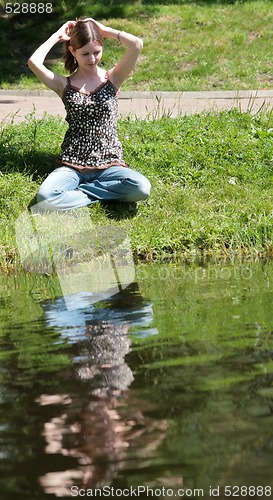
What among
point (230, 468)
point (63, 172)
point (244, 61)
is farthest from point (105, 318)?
point (244, 61)

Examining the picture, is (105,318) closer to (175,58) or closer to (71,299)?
(71,299)

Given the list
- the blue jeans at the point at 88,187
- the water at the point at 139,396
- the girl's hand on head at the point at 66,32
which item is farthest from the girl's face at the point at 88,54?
the water at the point at 139,396

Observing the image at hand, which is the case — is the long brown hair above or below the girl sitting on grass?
above

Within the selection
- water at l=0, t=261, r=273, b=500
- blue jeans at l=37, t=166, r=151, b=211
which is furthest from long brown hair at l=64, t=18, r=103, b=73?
water at l=0, t=261, r=273, b=500

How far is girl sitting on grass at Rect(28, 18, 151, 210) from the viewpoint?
791 cm

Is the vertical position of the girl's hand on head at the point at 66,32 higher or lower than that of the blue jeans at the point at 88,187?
higher

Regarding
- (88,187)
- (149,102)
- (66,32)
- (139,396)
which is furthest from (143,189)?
(149,102)

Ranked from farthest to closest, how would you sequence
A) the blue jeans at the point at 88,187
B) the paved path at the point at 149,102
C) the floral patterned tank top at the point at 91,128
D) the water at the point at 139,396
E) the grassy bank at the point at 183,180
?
the paved path at the point at 149,102
the floral patterned tank top at the point at 91,128
the blue jeans at the point at 88,187
the grassy bank at the point at 183,180
the water at the point at 139,396

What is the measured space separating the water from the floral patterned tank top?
243cm

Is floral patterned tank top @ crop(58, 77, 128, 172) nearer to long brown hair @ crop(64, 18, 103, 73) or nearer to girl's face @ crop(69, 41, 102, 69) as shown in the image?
girl's face @ crop(69, 41, 102, 69)

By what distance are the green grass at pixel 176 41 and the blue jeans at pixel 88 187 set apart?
6.83 m

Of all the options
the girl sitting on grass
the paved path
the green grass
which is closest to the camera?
the girl sitting on grass

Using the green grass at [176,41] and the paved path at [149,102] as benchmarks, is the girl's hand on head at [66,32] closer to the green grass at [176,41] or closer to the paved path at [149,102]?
the paved path at [149,102]

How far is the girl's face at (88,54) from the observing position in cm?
784
